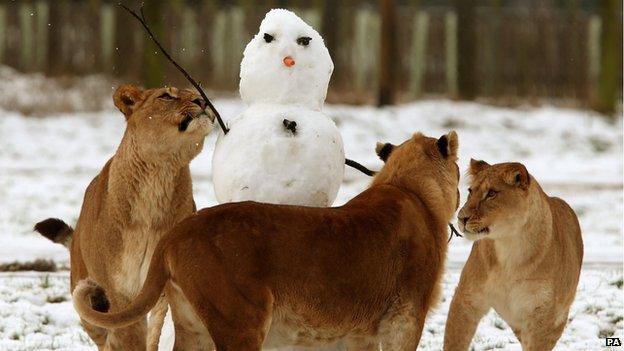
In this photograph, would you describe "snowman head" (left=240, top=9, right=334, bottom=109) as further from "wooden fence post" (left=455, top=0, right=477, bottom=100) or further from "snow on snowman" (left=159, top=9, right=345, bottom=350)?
"wooden fence post" (left=455, top=0, right=477, bottom=100)

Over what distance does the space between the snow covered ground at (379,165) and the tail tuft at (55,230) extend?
0.78 metres

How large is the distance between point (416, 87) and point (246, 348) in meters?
17.2

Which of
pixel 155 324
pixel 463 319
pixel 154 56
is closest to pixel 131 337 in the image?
pixel 155 324

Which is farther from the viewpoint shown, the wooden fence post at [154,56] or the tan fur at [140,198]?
the wooden fence post at [154,56]

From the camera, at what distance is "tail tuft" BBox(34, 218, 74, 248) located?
6.46 metres

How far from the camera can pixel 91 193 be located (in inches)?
240

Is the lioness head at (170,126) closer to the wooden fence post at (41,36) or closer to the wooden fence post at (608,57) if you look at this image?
the wooden fence post at (608,57)

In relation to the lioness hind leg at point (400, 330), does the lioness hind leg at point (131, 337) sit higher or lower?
lower

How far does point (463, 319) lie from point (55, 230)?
90.9 inches

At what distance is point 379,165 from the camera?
15.8 meters

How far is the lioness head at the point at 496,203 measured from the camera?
5.93 m

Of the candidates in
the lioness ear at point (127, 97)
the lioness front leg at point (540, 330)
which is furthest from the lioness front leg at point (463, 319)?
the lioness ear at point (127, 97)

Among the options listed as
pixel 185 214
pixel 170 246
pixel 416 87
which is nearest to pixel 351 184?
pixel 416 87

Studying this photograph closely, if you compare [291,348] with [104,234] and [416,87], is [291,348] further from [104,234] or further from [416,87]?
[416,87]
